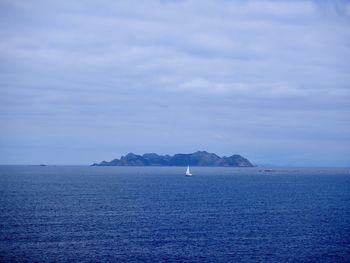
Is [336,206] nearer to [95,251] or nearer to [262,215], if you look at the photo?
[262,215]

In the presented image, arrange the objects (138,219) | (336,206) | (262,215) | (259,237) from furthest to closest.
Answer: (336,206), (262,215), (138,219), (259,237)

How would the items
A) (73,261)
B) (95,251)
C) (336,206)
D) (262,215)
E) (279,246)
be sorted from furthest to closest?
(336,206) < (262,215) < (279,246) < (95,251) < (73,261)

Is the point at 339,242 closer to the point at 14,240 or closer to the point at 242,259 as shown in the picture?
the point at 242,259

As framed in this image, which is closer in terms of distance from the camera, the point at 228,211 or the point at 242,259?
the point at 242,259

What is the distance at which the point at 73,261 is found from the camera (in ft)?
201

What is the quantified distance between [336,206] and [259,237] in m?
56.8

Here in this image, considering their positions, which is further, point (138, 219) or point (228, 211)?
point (228, 211)

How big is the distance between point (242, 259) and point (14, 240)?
3474 cm

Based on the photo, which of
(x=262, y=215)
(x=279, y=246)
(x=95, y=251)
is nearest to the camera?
(x=95, y=251)

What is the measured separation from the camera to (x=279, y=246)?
72125mm

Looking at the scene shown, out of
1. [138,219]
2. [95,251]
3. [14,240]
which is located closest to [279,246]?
[95,251]

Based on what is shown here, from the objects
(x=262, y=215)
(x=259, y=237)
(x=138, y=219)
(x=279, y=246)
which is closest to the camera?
(x=279, y=246)

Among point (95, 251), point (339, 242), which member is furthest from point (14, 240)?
point (339, 242)

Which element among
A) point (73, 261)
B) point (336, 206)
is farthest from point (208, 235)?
point (336, 206)
